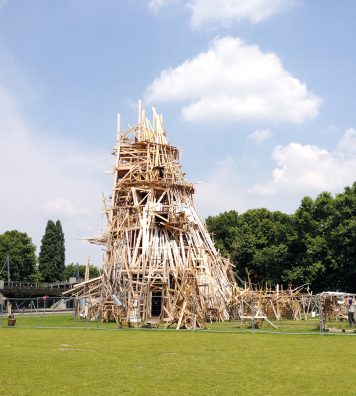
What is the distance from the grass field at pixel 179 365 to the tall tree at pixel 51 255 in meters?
79.7

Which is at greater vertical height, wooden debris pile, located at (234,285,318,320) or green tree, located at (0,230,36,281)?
green tree, located at (0,230,36,281)

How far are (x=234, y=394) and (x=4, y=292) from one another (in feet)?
221

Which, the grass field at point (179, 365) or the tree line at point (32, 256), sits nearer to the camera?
the grass field at point (179, 365)

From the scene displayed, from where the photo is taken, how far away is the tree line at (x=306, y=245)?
61.7 m

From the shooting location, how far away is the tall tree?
106 metres

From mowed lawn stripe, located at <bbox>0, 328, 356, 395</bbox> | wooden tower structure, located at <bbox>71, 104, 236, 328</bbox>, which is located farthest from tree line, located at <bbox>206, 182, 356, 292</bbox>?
mowed lawn stripe, located at <bbox>0, 328, 356, 395</bbox>

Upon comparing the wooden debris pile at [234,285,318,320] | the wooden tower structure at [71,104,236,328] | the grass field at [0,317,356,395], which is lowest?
the grass field at [0,317,356,395]

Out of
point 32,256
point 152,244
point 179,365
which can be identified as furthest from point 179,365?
point 32,256

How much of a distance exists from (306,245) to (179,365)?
1967 inches

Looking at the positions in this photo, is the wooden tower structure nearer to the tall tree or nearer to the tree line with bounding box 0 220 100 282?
the tree line with bounding box 0 220 100 282

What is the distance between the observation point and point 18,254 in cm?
10319

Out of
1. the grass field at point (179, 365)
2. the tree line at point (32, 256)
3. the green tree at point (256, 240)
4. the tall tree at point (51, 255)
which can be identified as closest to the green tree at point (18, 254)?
the tree line at point (32, 256)

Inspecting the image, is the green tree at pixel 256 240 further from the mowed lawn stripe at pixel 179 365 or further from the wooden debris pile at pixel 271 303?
the mowed lawn stripe at pixel 179 365

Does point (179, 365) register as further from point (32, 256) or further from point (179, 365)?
point (32, 256)
